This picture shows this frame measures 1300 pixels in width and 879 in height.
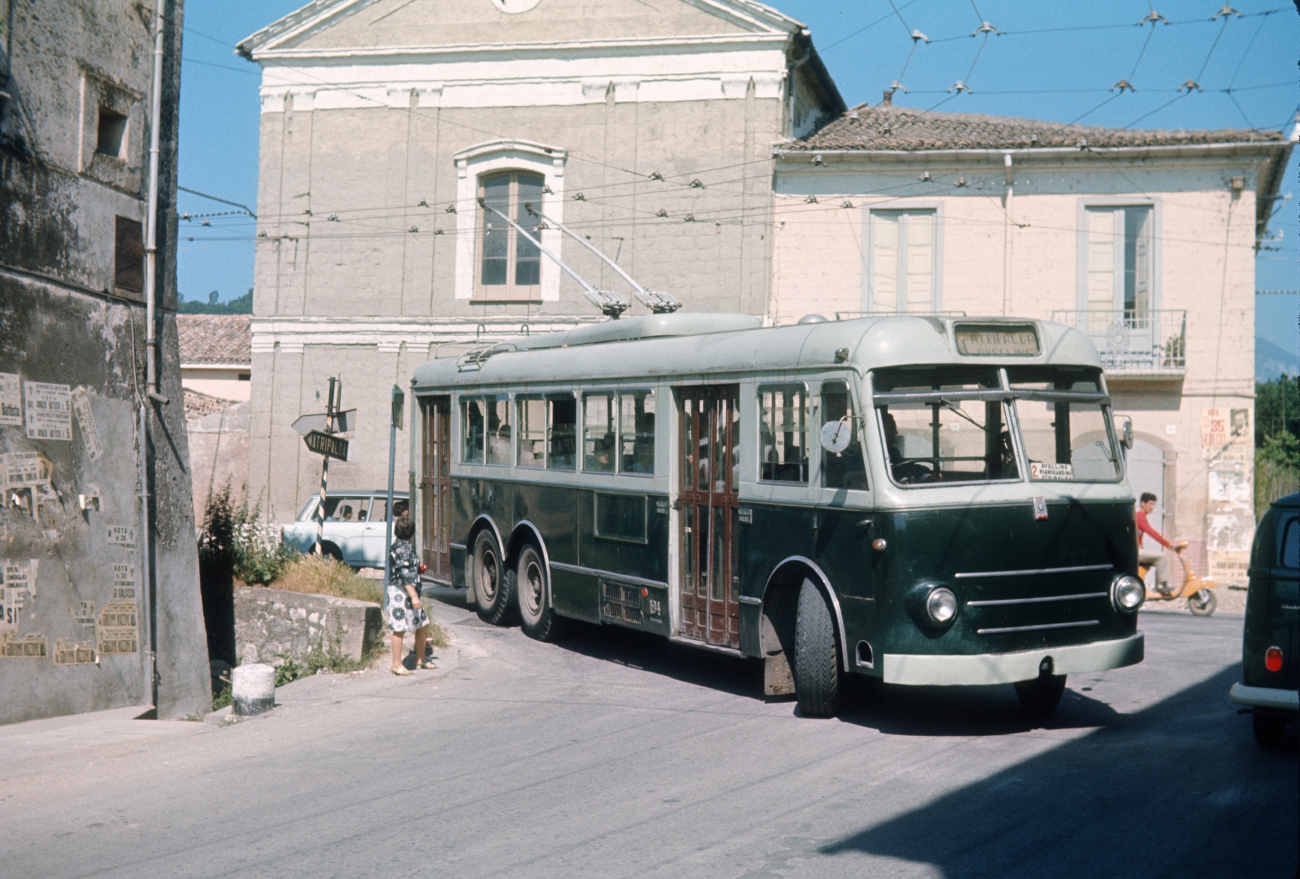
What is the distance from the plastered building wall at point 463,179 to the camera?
23.9 metres

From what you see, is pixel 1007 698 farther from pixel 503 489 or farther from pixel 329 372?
pixel 329 372

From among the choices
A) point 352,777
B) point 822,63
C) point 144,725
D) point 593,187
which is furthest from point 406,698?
point 822,63

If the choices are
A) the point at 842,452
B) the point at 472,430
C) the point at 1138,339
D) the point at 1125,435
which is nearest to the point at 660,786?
the point at 842,452

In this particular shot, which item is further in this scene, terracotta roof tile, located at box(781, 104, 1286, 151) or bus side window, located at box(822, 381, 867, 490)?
terracotta roof tile, located at box(781, 104, 1286, 151)

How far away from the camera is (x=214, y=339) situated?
44.7 m

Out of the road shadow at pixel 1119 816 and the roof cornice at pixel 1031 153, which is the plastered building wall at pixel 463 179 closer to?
the roof cornice at pixel 1031 153

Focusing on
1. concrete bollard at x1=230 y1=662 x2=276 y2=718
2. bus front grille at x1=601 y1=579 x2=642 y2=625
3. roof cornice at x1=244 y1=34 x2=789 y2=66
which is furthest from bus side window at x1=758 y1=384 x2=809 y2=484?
roof cornice at x1=244 y1=34 x2=789 y2=66

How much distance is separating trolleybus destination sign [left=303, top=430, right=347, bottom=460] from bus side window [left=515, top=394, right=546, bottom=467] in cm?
240

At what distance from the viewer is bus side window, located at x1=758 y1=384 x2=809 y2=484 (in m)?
9.43

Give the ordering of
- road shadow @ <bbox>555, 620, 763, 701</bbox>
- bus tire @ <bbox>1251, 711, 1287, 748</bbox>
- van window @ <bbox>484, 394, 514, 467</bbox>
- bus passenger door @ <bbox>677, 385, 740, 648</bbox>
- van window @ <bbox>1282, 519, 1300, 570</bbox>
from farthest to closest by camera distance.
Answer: van window @ <bbox>484, 394, 514, 467</bbox>, road shadow @ <bbox>555, 620, 763, 701</bbox>, bus passenger door @ <bbox>677, 385, 740, 648</bbox>, bus tire @ <bbox>1251, 711, 1287, 748</bbox>, van window @ <bbox>1282, 519, 1300, 570</bbox>

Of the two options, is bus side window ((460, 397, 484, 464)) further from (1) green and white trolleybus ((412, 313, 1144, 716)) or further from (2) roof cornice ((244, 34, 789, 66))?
(2) roof cornice ((244, 34, 789, 66))

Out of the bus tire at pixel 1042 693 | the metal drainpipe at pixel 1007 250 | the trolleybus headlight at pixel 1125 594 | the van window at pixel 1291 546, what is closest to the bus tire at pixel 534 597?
the bus tire at pixel 1042 693

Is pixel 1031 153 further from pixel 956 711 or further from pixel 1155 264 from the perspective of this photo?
pixel 956 711

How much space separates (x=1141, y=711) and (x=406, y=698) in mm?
5966
